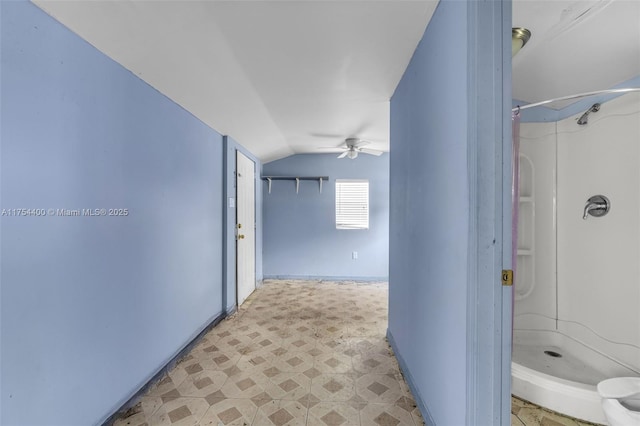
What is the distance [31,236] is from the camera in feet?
3.97

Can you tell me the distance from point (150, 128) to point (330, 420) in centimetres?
237

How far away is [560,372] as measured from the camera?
2.01 metres

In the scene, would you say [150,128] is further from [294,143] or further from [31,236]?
[294,143]

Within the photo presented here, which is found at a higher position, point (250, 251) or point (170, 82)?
point (170, 82)

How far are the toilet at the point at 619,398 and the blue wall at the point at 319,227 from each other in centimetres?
343

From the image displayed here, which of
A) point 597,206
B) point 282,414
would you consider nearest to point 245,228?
point 282,414

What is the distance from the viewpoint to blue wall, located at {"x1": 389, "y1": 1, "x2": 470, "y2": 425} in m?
1.16

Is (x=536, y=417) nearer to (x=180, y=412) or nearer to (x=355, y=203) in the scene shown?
(x=180, y=412)

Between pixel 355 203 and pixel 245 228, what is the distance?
6.89 feet

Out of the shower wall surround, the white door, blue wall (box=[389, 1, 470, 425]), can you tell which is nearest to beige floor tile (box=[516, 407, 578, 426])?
blue wall (box=[389, 1, 470, 425])

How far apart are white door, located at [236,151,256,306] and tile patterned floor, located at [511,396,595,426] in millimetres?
3018

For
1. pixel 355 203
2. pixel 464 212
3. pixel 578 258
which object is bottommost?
pixel 578 258

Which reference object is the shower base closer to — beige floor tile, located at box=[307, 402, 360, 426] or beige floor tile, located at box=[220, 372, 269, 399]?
beige floor tile, located at box=[307, 402, 360, 426]

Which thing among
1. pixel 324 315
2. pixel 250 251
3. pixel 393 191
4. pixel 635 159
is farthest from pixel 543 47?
pixel 250 251
